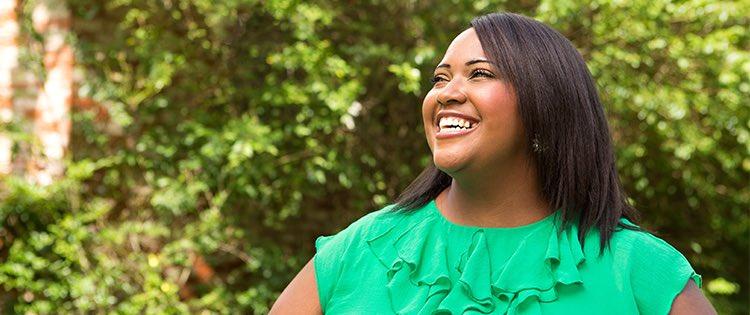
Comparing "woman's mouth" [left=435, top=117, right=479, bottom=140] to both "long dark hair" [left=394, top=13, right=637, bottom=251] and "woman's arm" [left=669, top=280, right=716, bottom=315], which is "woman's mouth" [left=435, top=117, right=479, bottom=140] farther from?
"woman's arm" [left=669, top=280, right=716, bottom=315]

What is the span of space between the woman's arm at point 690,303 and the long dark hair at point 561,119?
0.57 ft

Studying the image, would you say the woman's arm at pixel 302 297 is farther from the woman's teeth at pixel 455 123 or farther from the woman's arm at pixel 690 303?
the woman's arm at pixel 690 303

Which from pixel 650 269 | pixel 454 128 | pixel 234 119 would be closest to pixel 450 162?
pixel 454 128

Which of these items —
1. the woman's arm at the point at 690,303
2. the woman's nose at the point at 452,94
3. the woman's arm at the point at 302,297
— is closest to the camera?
the woman's arm at the point at 690,303

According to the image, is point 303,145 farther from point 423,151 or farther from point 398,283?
point 398,283

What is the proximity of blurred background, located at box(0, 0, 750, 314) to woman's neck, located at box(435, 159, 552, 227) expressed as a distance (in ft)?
9.13

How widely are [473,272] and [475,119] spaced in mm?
310

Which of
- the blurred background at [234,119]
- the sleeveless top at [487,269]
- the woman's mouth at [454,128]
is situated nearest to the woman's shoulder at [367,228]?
the sleeveless top at [487,269]

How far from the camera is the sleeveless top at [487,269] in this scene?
2189mm

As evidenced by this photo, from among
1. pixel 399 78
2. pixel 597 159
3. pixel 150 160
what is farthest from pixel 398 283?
pixel 150 160

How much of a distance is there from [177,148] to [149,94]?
306mm

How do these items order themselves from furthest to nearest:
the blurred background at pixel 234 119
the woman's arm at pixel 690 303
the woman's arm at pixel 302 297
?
the blurred background at pixel 234 119 < the woman's arm at pixel 302 297 < the woman's arm at pixel 690 303

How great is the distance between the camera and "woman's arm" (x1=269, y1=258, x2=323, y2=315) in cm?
245

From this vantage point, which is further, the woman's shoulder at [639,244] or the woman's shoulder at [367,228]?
the woman's shoulder at [367,228]
